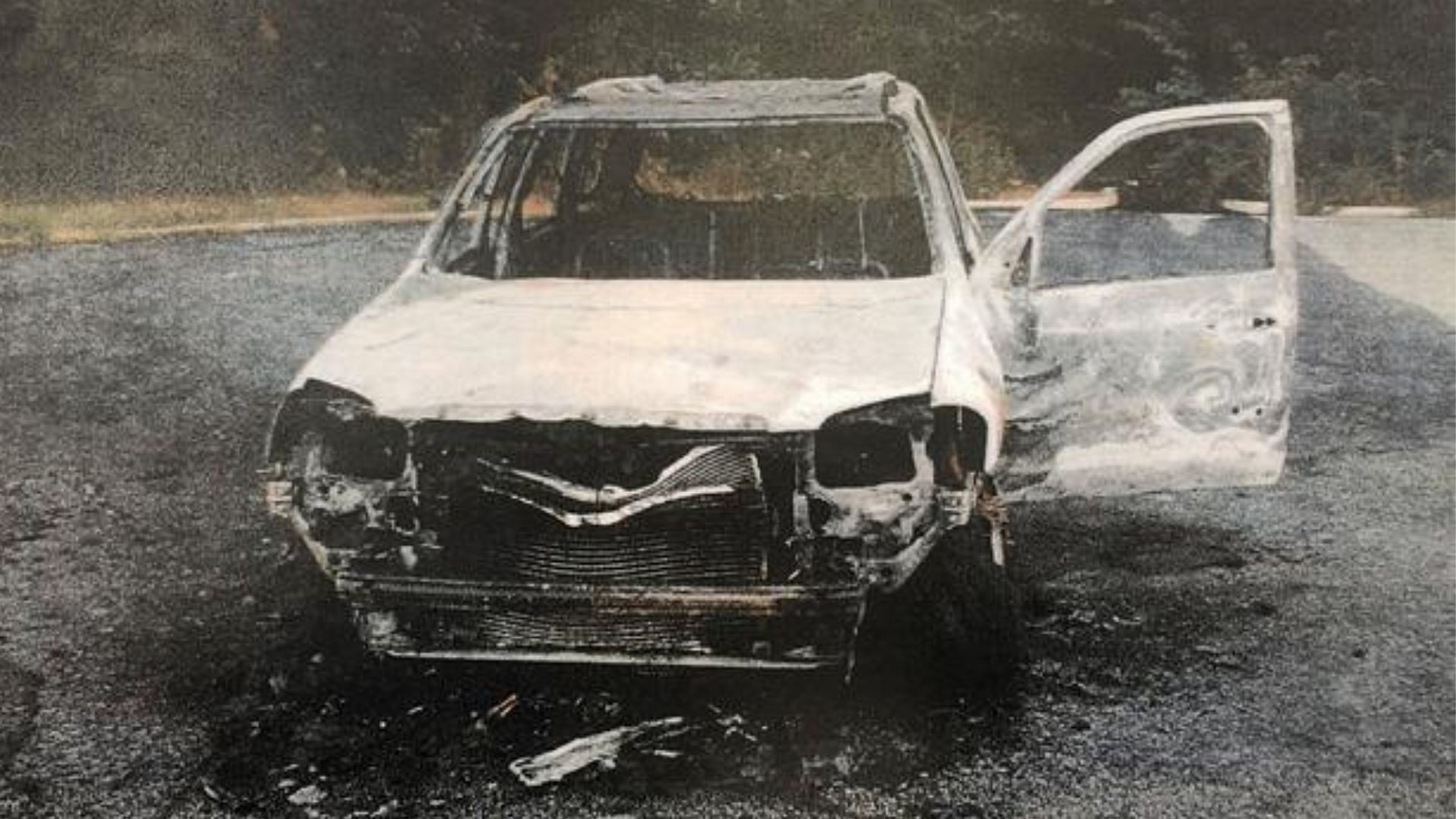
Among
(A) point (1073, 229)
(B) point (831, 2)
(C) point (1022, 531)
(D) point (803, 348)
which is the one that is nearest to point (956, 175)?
(A) point (1073, 229)

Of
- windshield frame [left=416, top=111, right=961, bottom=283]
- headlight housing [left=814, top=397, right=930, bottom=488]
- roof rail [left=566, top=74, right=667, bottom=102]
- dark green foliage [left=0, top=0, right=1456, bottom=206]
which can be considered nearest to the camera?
headlight housing [left=814, top=397, right=930, bottom=488]

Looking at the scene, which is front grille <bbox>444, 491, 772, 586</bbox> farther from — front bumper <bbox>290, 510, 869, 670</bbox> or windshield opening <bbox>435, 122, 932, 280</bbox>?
windshield opening <bbox>435, 122, 932, 280</bbox>

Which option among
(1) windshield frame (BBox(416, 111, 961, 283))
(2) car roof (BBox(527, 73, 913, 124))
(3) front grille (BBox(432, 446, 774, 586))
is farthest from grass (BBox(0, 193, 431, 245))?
(3) front grille (BBox(432, 446, 774, 586))

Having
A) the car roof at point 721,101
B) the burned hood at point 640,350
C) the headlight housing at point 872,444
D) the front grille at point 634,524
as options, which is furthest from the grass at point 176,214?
the headlight housing at point 872,444

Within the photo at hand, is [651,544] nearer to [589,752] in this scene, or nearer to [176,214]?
[589,752]

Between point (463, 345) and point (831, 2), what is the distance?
124cm

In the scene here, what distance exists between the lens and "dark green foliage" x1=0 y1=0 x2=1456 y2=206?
2.76 meters

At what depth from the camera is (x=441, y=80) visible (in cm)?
310

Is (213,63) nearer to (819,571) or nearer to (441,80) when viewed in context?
(441,80)

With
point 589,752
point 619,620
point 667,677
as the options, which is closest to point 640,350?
point 619,620

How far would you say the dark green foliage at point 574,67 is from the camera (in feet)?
9.05

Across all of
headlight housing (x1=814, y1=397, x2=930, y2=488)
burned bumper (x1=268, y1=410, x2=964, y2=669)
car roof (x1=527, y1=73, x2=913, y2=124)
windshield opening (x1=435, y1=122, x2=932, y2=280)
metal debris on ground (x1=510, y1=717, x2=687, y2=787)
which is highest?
car roof (x1=527, y1=73, x2=913, y2=124)

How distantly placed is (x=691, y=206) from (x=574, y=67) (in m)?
0.51

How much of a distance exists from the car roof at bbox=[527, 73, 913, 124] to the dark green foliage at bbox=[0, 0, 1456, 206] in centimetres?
4
